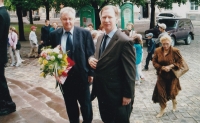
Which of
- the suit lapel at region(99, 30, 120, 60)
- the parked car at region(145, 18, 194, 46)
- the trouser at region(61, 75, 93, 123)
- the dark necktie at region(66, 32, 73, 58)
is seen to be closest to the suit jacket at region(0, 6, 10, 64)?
the dark necktie at region(66, 32, 73, 58)

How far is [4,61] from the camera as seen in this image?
14.8ft

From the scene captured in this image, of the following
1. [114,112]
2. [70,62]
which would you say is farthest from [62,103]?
[114,112]

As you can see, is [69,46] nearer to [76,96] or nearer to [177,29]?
[76,96]

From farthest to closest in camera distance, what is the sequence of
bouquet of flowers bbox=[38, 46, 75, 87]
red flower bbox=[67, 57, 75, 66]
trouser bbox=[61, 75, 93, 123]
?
trouser bbox=[61, 75, 93, 123] < red flower bbox=[67, 57, 75, 66] < bouquet of flowers bbox=[38, 46, 75, 87]

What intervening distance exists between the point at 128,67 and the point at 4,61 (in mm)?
2289

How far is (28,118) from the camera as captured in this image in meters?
4.88

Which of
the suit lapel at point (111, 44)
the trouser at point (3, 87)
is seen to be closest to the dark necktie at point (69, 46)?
the suit lapel at point (111, 44)

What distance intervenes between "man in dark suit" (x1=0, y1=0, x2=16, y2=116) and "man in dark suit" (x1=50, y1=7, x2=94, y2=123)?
0.75 meters

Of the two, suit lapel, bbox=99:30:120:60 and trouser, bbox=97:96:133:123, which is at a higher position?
suit lapel, bbox=99:30:120:60

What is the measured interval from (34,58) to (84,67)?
10.9m

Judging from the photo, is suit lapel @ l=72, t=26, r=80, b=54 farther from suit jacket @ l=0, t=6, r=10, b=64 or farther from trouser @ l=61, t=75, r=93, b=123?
suit jacket @ l=0, t=6, r=10, b=64

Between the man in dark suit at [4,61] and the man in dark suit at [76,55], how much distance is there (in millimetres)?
754

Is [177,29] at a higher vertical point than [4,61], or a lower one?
higher

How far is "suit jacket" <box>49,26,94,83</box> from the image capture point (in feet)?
14.1
